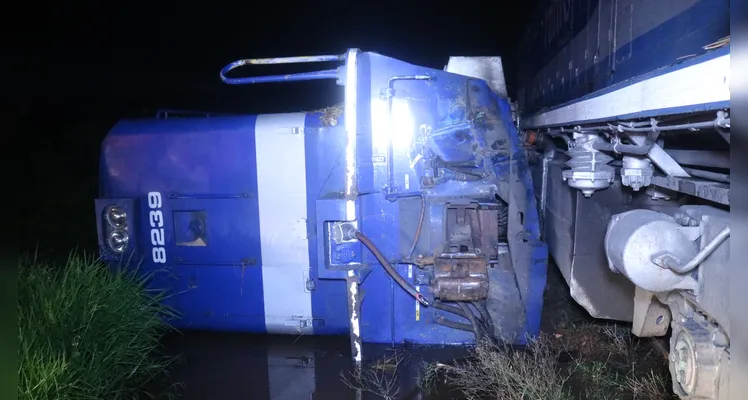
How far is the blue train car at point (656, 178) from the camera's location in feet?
6.06

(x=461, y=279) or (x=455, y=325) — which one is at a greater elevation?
(x=461, y=279)

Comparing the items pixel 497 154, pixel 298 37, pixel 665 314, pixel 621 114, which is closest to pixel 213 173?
pixel 497 154

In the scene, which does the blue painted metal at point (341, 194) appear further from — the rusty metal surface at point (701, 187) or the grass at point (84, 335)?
the rusty metal surface at point (701, 187)

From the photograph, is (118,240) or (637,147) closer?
(637,147)

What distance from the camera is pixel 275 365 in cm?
372

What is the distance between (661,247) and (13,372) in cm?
222

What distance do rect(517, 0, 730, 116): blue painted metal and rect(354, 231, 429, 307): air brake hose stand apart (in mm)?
1665

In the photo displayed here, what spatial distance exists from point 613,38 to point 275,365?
3282 mm

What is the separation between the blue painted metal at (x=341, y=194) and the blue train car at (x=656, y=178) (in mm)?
457

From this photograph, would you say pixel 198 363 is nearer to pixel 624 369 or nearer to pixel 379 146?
pixel 379 146

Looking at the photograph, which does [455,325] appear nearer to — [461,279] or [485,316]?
[485,316]

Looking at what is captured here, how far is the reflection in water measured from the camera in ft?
10.9

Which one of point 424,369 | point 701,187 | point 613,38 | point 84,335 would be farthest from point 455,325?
point 84,335

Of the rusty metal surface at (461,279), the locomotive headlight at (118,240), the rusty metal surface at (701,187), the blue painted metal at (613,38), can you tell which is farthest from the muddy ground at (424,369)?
the blue painted metal at (613,38)
